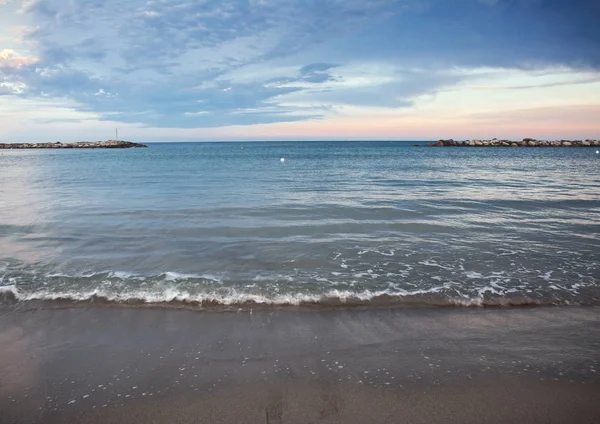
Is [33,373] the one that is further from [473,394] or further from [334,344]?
[473,394]

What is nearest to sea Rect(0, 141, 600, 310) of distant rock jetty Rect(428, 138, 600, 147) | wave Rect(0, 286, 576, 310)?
wave Rect(0, 286, 576, 310)

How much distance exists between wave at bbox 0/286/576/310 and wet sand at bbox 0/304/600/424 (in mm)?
296

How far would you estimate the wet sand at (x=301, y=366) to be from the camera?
12.9ft

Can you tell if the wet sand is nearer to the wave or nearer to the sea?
the wave

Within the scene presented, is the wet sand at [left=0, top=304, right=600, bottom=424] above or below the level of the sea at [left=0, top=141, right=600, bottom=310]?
below

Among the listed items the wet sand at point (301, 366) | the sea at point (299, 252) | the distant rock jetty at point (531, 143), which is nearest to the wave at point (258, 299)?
the sea at point (299, 252)

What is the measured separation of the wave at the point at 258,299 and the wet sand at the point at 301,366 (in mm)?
296

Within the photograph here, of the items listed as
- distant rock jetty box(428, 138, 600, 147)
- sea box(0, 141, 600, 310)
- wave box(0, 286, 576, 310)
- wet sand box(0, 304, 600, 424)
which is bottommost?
wet sand box(0, 304, 600, 424)

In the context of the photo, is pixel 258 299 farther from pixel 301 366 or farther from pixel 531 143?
pixel 531 143

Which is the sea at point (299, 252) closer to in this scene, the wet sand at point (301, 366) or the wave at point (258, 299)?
the wave at point (258, 299)

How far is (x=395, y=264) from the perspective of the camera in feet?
29.0

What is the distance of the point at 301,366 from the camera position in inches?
185

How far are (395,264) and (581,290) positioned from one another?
3812 millimetres

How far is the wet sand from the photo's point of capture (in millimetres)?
3918
